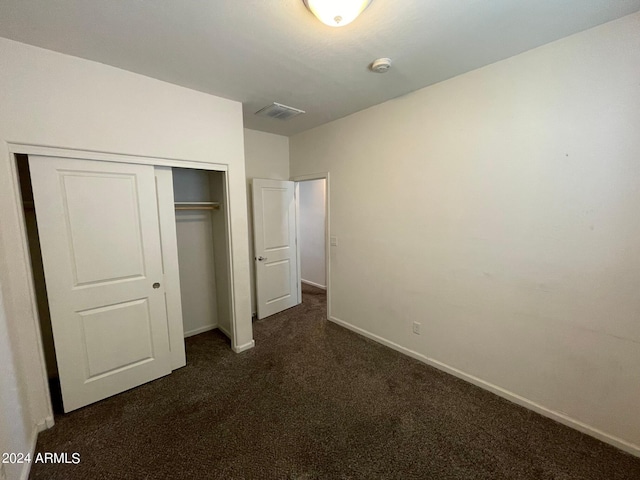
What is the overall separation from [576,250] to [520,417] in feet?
4.28

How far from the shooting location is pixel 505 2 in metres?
1.38

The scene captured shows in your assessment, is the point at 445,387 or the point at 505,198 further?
the point at 445,387

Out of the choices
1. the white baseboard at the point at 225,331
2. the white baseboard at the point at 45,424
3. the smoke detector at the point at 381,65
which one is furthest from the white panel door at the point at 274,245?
the white baseboard at the point at 45,424

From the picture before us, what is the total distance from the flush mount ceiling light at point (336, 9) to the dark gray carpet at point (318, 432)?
258 centimetres

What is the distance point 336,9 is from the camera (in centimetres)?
130

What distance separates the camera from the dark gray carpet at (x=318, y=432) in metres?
1.55

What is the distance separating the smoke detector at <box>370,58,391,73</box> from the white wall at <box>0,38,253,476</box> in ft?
5.06

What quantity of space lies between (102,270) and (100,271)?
1cm

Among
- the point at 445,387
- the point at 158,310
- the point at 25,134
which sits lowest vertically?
the point at 445,387

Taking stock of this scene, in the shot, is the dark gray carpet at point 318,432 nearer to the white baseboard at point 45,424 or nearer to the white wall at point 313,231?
the white baseboard at point 45,424

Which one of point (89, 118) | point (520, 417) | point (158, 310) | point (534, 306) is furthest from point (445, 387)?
point (89, 118)

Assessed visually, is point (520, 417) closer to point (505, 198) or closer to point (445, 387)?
point (445, 387)

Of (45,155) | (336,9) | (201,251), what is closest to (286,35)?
(336,9)

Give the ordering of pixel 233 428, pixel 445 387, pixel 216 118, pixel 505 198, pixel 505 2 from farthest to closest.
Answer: pixel 216 118, pixel 445 387, pixel 505 198, pixel 233 428, pixel 505 2
